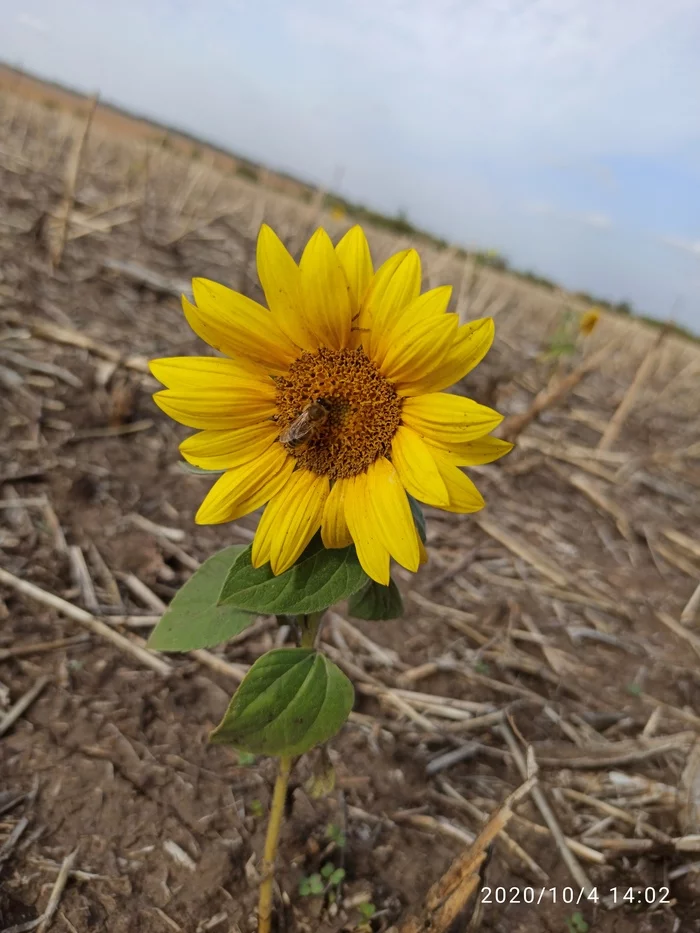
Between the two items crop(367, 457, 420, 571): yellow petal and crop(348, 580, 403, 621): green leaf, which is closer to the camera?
crop(367, 457, 420, 571): yellow petal

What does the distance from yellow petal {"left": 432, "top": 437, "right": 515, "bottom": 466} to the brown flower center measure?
0.32 ft

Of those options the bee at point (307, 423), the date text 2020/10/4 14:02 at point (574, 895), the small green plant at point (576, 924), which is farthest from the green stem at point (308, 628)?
the small green plant at point (576, 924)

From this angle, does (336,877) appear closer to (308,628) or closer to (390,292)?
(308,628)

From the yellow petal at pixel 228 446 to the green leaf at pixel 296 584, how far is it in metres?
0.13

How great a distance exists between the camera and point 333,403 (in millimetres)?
940

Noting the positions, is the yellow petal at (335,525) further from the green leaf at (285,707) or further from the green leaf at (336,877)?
the green leaf at (336,877)

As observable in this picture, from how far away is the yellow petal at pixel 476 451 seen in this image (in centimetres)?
88

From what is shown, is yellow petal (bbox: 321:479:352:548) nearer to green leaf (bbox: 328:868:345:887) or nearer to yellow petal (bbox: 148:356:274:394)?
yellow petal (bbox: 148:356:274:394)

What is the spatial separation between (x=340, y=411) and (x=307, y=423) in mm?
65

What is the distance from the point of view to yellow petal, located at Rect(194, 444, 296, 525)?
3.04 feet

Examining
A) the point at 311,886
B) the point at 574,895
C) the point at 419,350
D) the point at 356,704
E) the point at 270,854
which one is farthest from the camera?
the point at 356,704

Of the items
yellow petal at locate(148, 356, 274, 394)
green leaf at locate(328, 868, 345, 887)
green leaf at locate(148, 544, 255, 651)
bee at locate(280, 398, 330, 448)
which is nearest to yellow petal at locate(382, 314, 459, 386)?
bee at locate(280, 398, 330, 448)

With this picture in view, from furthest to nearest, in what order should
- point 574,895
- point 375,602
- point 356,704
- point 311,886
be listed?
point 356,704 < point 574,895 < point 311,886 < point 375,602

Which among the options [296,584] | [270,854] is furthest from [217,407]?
[270,854]
